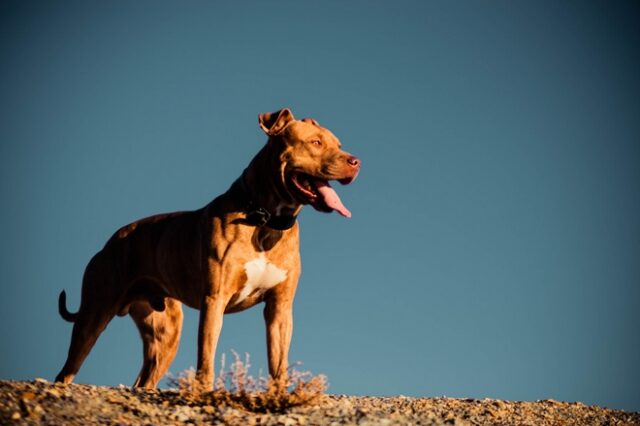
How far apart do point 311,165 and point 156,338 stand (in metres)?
3.32

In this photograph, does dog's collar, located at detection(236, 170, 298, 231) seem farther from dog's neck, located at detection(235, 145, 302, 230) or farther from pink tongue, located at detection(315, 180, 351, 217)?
pink tongue, located at detection(315, 180, 351, 217)

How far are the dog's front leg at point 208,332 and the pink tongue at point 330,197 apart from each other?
1408 mm

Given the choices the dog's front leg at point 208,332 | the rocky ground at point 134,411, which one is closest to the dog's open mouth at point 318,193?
the dog's front leg at point 208,332

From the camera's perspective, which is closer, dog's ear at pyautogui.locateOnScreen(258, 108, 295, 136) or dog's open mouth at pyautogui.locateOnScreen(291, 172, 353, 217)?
dog's open mouth at pyautogui.locateOnScreen(291, 172, 353, 217)

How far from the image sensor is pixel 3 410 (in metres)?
4.97

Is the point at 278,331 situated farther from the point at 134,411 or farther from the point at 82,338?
the point at 82,338

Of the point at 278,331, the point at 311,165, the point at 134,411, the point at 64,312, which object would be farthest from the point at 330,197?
the point at 64,312

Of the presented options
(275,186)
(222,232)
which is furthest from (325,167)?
(222,232)

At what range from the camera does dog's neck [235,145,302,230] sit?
23.5ft

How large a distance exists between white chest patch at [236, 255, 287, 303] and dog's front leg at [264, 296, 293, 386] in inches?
8.1

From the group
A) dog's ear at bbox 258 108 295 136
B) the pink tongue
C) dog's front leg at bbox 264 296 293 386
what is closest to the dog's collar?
the pink tongue

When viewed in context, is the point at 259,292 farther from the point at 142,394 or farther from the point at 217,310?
the point at 142,394

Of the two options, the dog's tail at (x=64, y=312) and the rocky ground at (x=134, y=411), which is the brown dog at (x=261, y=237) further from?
the dog's tail at (x=64, y=312)

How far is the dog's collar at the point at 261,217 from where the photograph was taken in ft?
23.4
